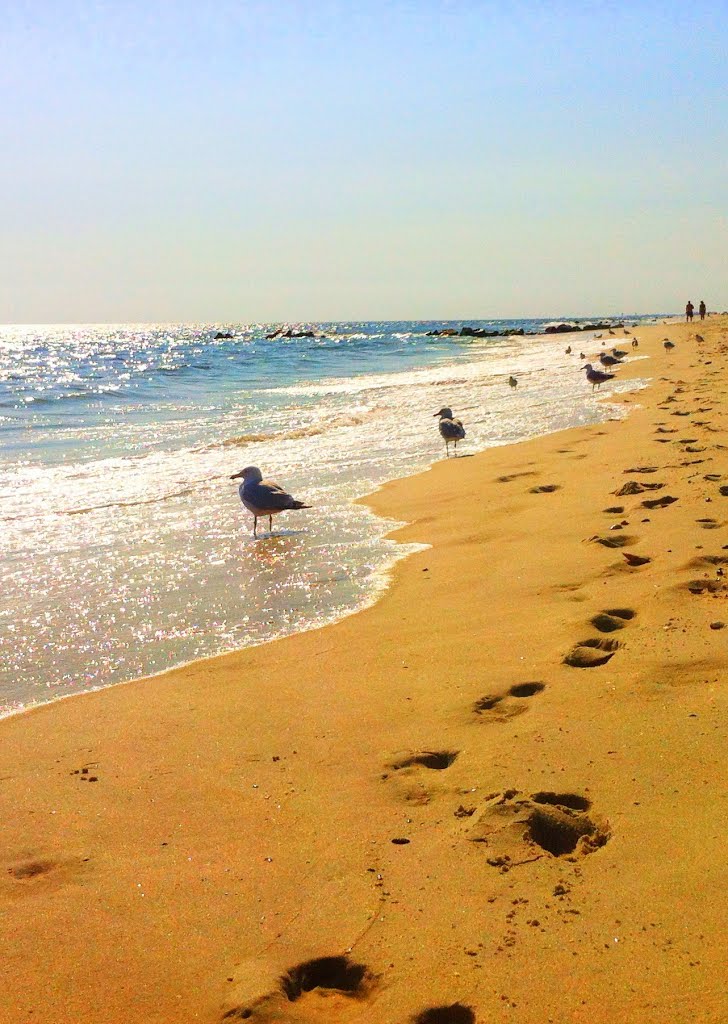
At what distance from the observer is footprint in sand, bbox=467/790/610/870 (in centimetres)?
252

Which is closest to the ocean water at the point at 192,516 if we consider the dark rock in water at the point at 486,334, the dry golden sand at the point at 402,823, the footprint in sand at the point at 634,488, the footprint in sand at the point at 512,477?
the dry golden sand at the point at 402,823

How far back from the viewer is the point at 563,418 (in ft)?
45.5

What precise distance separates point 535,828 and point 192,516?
6635 millimetres

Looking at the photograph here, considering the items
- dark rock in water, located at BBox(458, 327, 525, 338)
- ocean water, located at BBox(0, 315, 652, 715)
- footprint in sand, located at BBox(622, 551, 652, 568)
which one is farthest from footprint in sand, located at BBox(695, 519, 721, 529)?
dark rock in water, located at BBox(458, 327, 525, 338)

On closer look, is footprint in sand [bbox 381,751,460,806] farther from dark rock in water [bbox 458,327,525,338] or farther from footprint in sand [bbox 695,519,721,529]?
dark rock in water [bbox 458,327,525,338]

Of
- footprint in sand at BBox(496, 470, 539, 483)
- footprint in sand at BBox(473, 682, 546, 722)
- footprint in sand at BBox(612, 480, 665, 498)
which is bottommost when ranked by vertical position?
footprint in sand at BBox(473, 682, 546, 722)

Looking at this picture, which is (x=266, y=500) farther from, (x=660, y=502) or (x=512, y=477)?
(x=660, y=502)

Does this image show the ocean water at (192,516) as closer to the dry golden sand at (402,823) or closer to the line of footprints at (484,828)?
the dry golden sand at (402,823)

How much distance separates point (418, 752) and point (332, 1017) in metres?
1.23

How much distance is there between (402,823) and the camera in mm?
2758

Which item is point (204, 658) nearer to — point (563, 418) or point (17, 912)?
point (17, 912)

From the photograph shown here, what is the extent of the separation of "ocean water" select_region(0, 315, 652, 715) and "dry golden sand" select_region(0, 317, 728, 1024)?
2.06 feet

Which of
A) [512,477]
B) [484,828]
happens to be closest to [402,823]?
[484,828]

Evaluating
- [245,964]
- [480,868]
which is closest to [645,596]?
[480,868]
